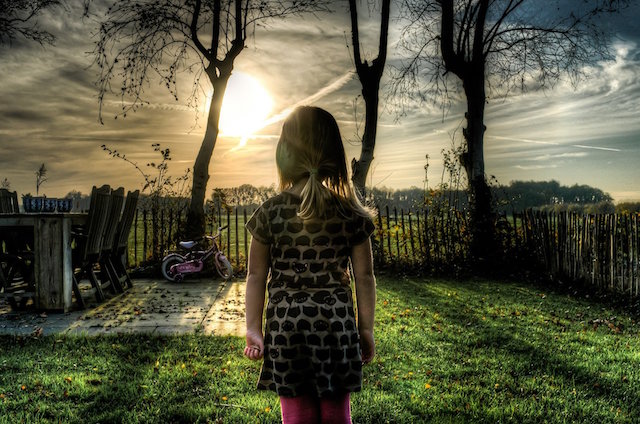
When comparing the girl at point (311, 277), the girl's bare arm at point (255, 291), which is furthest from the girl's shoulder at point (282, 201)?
the girl's bare arm at point (255, 291)

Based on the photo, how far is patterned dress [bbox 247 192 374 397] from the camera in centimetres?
190

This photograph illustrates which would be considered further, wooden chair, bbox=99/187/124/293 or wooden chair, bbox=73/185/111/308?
wooden chair, bbox=99/187/124/293

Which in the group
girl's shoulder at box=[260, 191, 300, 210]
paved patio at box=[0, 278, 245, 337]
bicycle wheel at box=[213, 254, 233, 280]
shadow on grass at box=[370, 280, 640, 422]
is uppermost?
girl's shoulder at box=[260, 191, 300, 210]

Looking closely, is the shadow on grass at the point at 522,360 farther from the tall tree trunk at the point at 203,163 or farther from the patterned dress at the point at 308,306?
the tall tree trunk at the point at 203,163

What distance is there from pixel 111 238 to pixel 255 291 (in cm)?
647

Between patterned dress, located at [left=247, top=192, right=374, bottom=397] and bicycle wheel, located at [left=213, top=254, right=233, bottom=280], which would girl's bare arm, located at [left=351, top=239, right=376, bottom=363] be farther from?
bicycle wheel, located at [left=213, top=254, right=233, bottom=280]

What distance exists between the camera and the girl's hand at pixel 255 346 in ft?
6.41

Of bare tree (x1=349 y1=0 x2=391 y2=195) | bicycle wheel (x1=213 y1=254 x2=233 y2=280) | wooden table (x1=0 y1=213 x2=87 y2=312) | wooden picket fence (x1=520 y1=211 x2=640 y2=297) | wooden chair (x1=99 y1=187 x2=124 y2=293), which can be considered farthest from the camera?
bare tree (x1=349 y1=0 x2=391 y2=195)

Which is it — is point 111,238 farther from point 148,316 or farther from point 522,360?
point 522,360

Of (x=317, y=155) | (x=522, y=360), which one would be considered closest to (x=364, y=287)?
(x=317, y=155)

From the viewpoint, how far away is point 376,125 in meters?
11.7

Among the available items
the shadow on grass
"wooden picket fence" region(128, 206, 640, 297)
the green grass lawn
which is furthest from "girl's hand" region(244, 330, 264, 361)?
"wooden picket fence" region(128, 206, 640, 297)

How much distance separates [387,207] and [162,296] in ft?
17.3

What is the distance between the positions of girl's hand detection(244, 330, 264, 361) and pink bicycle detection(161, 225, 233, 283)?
7.91 metres
